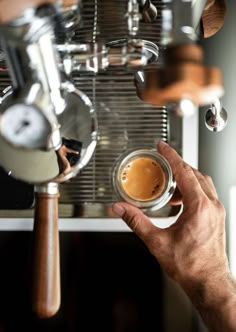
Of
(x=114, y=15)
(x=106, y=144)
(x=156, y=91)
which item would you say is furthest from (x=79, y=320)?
(x=156, y=91)

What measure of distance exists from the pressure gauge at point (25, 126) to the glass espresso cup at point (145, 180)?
1.21 ft

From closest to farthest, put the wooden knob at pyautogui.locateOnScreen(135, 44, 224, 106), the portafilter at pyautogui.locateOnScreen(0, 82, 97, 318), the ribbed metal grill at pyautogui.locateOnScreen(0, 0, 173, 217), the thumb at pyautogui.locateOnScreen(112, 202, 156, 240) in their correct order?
the wooden knob at pyautogui.locateOnScreen(135, 44, 224, 106), the portafilter at pyautogui.locateOnScreen(0, 82, 97, 318), the thumb at pyautogui.locateOnScreen(112, 202, 156, 240), the ribbed metal grill at pyautogui.locateOnScreen(0, 0, 173, 217)

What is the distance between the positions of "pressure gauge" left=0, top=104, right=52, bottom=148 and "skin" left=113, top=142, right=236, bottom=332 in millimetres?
346

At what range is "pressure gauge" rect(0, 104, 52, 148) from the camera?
0.39 meters

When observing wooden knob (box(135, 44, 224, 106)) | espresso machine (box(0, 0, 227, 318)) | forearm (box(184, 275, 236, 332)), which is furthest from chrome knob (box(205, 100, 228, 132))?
wooden knob (box(135, 44, 224, 106))

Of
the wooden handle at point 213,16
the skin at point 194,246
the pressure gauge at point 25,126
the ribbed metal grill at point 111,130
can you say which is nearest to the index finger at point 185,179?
the skin at point 194,246

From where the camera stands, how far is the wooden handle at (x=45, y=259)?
21.9 inches

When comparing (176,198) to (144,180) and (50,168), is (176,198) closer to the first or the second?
(144,180)

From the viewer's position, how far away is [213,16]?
82cm

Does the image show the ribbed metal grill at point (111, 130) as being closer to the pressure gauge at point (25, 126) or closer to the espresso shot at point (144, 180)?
the espresso shot at point (144, 180)

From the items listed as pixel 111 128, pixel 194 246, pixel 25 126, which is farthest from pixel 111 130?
pixel 25 126

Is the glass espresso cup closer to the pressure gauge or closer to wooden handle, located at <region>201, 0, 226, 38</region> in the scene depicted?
wooden handle, located at <region>201, 0, 226, 38</region>

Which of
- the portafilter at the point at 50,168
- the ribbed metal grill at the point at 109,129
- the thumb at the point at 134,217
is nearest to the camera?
the portafilter at the point at 50,168

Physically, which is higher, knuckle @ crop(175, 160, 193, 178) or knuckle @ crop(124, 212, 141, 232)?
knuckle @ crop(175, 160, 193, 178)
